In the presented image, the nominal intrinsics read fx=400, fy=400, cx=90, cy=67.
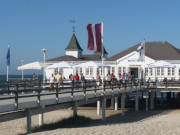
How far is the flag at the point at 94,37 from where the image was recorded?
24453 mm

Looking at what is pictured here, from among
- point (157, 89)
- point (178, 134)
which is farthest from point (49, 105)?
point (157, 89)

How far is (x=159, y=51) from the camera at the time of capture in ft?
153

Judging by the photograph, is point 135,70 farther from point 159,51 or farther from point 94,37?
point 94,37

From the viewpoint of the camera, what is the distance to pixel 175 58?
42500 millimetres

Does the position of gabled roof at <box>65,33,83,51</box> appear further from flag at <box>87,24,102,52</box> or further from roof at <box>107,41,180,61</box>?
flag at <box>87,24,102,52</box>

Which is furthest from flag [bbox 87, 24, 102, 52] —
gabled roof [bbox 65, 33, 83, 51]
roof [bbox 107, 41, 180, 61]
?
gabled roof [bbox 65, 33, 83, 51]

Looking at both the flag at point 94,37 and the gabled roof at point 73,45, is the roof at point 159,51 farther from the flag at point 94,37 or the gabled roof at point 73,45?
the flag at point 94,37

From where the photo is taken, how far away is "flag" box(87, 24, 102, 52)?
24.5m

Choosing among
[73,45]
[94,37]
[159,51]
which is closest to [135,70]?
[159,51]

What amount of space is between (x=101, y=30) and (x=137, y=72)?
789 inches

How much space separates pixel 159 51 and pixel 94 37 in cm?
2341

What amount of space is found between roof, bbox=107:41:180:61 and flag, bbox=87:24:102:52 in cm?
1950

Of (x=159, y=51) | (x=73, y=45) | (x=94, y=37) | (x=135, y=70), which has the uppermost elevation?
(x=73, y=45)

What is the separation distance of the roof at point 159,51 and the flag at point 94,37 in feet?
64.0
